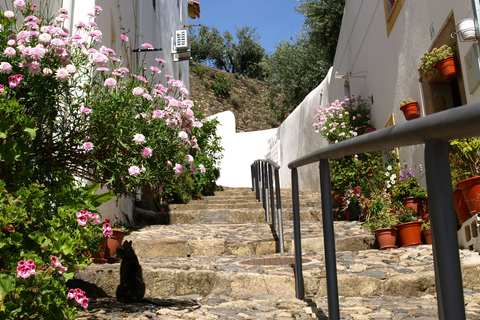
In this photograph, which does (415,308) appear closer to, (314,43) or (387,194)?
(387,194)

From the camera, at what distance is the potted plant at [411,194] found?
16.2ft

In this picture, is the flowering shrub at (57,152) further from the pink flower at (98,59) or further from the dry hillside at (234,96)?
the dry hillside at (234,96)

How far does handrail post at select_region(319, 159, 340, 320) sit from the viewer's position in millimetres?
1842

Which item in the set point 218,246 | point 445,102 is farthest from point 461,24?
point 218,246

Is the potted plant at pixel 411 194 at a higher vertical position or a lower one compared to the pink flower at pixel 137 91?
lower

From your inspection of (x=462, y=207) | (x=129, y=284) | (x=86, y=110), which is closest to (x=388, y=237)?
(x=462, y=207)

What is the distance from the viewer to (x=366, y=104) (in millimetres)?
8102

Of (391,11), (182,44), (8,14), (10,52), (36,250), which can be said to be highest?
(182,44)

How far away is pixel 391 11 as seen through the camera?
6.40 metres

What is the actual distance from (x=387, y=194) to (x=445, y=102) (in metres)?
1.14

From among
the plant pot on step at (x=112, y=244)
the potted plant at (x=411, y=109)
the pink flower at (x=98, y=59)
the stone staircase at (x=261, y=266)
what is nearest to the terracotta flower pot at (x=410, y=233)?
the stone staircase at (x=261, y=266)

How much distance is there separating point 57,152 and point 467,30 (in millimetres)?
3235

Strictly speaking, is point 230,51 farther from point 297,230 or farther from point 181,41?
point 297,230

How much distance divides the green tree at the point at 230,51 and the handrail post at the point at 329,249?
2344 centimetres
